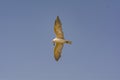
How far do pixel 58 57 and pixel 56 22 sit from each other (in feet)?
16.9

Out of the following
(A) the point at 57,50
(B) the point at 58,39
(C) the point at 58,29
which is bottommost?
(A) the point at 57,50

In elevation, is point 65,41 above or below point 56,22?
below

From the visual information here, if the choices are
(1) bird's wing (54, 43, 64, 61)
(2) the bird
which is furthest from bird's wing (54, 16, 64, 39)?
(1) bird's wing (54, 43, 64, 61)

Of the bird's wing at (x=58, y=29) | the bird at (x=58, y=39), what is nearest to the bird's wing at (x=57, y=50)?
the bird at (x=58, y=39)

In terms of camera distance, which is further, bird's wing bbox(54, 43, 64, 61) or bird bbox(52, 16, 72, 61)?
bird's wing bbox(54, 43, 64, 61)

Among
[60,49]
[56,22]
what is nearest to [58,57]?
[60,49]

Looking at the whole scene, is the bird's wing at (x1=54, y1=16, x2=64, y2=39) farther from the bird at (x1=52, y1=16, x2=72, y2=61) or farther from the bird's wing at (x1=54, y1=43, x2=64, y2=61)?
the bird's wing at (x1=54, y1=43, x2=64, y2=61)

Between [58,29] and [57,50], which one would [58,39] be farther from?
[57,50]

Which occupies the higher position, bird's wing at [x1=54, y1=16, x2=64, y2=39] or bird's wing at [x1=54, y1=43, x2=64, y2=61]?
bird's wing at [x1=54, y1=16, x2=64, y2=39]

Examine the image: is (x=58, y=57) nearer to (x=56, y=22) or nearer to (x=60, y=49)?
(x=60, y=49)

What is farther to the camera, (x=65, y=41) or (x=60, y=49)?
(x=60, y=49)

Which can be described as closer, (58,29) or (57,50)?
(58,29)

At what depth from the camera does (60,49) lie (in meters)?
51.1

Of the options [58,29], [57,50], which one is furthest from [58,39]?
[57,50]
